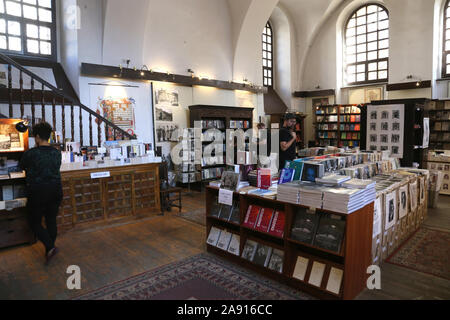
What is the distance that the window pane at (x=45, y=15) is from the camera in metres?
7.22

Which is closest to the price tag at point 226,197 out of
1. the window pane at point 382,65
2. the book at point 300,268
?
the book at point 300,268

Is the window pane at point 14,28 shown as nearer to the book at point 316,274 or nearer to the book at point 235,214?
the book at point 235,214

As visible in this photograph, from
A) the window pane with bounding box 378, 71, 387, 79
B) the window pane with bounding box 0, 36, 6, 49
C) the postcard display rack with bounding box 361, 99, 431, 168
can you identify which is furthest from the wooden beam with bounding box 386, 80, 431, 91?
the window pane with bounding box 0, 36, 6, 49

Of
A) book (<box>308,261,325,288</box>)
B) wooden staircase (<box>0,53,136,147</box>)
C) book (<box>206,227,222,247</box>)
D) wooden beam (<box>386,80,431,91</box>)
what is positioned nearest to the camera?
book (<box>308,261,325,288</box>)

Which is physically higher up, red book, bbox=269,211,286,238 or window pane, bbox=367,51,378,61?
window pane, bbox=367,51,378,61

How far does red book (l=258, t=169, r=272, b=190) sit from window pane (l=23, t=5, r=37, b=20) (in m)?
6.64

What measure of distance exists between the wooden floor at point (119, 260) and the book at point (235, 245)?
1.84 ft

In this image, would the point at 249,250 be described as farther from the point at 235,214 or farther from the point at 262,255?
the point at 235,214

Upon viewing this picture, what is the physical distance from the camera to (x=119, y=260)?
3957 millimetres

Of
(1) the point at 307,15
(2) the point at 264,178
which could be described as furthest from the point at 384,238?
(1) the point at 307,15

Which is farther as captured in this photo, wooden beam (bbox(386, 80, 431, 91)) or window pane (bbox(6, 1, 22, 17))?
wooden beam (bbox(386, 80, 431, 91))

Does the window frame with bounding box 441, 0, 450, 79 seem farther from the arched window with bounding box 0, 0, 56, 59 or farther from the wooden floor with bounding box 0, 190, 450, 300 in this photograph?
the arched window with bounding box 0, 0, 56, 59

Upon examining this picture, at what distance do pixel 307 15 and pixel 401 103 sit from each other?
7455mm

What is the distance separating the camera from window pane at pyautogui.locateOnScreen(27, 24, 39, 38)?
7051 mm
